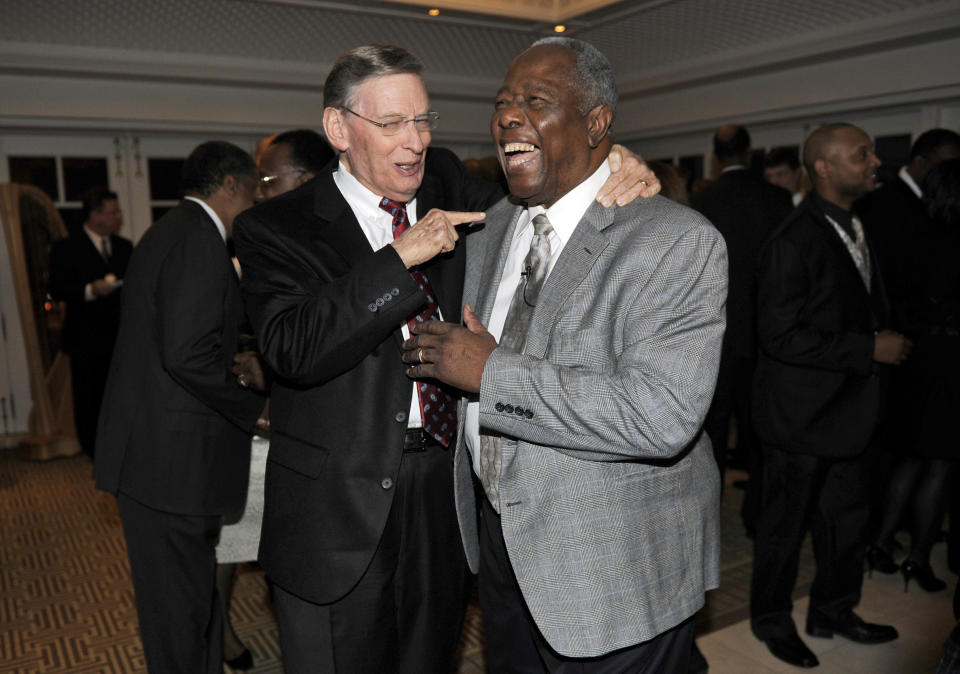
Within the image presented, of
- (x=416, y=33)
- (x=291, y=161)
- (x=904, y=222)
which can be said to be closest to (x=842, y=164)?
(x=904, y=222)

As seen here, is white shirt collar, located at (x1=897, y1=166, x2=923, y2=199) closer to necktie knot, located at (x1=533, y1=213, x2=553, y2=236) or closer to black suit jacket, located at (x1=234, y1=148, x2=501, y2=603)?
necktie knot, located at (x1=533, y1=213, x2=553, y2=236)

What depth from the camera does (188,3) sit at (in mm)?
5387

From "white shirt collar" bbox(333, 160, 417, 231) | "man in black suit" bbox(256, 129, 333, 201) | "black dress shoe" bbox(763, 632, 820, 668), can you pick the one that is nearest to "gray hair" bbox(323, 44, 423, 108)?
"white shirt collar" bbox(333, 160, 417, 231)

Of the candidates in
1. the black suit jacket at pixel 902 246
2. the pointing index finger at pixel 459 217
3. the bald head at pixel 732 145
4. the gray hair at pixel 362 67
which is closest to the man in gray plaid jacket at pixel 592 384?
the pointing index finger at pixel 459 217

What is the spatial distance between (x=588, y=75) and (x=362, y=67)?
0.48m

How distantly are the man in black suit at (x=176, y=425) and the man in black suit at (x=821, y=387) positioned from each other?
6.33 ft

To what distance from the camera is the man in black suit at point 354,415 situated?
1.61 m

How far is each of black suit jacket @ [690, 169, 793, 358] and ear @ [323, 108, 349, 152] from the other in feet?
9.48

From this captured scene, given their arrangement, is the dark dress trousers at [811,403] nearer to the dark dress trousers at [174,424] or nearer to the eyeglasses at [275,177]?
the eyeglasses at [275,177]

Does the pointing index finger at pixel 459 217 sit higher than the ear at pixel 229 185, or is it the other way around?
the ear at pixel 229 185

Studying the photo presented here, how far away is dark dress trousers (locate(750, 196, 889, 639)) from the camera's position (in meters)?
2.81

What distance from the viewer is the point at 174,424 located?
2.41 metres

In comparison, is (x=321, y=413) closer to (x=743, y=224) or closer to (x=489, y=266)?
(x=489, y=266)

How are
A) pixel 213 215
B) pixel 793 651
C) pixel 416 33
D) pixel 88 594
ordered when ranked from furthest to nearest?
1. pixel 416 33
2. pixel 88 594
3. pixel 793 651
4. pixel 213 215
